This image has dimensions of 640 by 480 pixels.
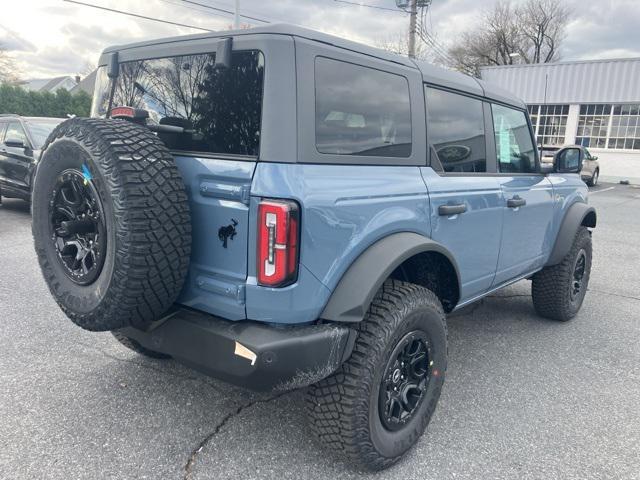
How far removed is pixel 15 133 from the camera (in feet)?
28.5

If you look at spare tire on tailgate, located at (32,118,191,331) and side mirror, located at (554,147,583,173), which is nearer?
spare tire on tailgate, located at (32,118,191,331)

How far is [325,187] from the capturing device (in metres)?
2.06

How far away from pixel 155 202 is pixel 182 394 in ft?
4.89

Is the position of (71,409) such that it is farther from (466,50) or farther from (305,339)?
(466,50)

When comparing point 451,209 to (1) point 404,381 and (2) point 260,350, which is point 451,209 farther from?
(2) point 260,350

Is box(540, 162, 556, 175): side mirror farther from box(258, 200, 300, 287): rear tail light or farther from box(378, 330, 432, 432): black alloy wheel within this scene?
box(258, 200, 300, 287): rear tail light

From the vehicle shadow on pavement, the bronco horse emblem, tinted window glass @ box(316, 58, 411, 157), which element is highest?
tinted window glass @ box(316, 58, 411, 157)

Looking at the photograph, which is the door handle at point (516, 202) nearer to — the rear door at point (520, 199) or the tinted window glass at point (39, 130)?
the rear door at point (520, 199)

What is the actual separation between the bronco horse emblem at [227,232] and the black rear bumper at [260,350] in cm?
36


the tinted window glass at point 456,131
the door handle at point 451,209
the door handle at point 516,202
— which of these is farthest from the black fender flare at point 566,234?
the door handle at point 451,209

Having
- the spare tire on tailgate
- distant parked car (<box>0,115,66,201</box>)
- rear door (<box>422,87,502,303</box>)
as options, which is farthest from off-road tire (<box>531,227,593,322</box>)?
distant parked car (<box>0,115,66,201</box>)

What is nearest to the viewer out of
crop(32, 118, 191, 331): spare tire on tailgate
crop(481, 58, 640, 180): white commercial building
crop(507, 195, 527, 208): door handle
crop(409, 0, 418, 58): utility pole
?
crop(32, 118, 191, 331): spare tire on tailgate

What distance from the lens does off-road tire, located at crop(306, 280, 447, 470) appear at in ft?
7.18

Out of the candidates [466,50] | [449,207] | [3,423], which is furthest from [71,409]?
[466,50]
